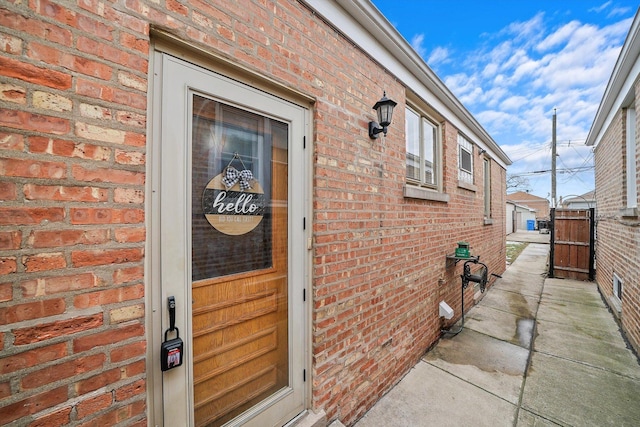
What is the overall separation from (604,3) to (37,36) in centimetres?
810

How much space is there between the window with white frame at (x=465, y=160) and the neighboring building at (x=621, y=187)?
211cm

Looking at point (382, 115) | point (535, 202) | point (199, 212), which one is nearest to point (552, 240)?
point (382, 115)

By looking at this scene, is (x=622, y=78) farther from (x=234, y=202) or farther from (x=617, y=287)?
(x=234, y=202)

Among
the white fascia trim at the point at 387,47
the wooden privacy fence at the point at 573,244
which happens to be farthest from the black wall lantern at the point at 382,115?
the wooden privacy fence at the point at 573,244

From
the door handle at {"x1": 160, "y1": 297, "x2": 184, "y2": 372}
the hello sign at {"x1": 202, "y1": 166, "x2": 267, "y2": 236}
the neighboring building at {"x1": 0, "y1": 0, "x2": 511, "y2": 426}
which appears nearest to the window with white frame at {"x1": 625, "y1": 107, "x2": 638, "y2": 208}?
the neighboring building at {"x1": 0, "y1": 0, "x2": 511, "y2": 426}

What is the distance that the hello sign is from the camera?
1518 millimetres

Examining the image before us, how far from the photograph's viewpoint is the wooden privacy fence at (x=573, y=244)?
721 cm

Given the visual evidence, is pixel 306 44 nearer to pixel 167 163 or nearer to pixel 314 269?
pixel 167 163

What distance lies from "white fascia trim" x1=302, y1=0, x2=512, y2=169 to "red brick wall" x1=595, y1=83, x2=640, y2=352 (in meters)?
2.51

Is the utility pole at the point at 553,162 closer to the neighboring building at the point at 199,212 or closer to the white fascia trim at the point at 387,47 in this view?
the white fascia trim at the point at 387,47

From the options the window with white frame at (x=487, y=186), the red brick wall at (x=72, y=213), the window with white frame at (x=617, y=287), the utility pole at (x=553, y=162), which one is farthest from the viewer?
the utility pole at (x=553, y=162)

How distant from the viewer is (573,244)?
24.5ft

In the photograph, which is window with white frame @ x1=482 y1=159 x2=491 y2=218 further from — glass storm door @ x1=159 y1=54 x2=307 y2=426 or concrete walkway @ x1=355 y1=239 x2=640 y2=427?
glass storm door @ x1=159 y1=54 x2=307 y2=426

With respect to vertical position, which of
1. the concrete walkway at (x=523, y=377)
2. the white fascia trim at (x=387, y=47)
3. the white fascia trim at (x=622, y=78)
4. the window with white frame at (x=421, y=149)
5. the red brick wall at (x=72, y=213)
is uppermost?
the white fascia trim at (x=622, y=78)
